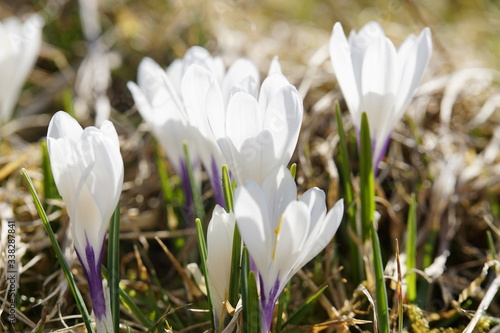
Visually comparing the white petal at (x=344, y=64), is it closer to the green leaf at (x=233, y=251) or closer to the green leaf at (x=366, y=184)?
the green leaf at (x=366, y=184)

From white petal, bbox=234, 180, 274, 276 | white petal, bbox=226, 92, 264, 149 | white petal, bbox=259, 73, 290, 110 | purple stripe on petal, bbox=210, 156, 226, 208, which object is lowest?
purple stripe on petal, bbox=210, 156, 226, 208

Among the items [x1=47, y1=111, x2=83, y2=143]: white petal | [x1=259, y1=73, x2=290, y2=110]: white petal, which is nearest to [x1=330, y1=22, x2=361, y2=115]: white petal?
[x1=259, y1=73, x2=290, y2=110]: white petal

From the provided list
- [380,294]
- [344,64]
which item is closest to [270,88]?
[344,64]

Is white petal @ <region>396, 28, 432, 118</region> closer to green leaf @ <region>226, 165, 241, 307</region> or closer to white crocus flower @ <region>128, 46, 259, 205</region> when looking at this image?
white crocus flower @ <region>128, 46, 259, 205</region>

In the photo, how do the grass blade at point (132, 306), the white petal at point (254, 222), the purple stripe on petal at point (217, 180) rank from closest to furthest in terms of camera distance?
the white petal at point (254, 222)
the grass blade at point (132, 306)
the purple stripe on petal at point (217, 180)

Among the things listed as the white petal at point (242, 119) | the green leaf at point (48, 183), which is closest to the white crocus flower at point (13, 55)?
the green leaf at point (48, 183)

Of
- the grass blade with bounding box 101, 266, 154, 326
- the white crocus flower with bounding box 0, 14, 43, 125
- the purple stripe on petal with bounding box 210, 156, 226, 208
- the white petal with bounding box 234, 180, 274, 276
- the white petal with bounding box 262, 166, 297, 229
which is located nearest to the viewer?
the white petal with bounding box 234, 180, 274, 276

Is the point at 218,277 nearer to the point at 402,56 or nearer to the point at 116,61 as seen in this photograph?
the point at 402,56
